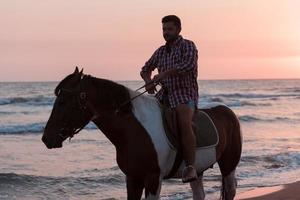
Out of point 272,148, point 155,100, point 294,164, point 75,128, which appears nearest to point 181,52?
point 155,100

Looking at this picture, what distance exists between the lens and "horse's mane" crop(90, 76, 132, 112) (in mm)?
4586

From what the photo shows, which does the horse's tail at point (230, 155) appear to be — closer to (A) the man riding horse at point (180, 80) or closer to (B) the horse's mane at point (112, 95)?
(A) the man riding horse at point (180, 80)

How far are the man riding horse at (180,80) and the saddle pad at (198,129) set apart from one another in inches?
2.4

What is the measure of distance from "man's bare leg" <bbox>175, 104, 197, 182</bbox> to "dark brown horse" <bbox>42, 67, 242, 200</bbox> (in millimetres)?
135

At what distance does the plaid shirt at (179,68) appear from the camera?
4801mm

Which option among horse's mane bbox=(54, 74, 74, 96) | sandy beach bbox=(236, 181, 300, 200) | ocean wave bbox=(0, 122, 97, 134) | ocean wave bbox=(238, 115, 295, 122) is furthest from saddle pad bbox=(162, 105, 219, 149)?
ocean wave bbox=(238, 115, 295, 122)

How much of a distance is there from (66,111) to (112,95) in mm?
446

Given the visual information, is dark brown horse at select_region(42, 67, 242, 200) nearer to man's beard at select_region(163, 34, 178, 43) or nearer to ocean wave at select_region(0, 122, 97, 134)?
man's beard at select_region(163, 34, 178, 43)

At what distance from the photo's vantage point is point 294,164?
12547 mm

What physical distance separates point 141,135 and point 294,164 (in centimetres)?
873

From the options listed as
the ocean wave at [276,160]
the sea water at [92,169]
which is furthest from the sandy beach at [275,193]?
the ocean wave at [276,160]

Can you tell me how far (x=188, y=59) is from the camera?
479cm

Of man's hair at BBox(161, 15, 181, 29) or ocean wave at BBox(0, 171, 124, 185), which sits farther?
ocean wave at BBox(0, 171, 124, 185)

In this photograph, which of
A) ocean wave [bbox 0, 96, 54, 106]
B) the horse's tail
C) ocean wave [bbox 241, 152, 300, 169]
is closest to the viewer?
the horse's tail
